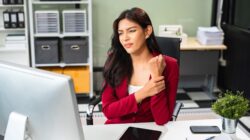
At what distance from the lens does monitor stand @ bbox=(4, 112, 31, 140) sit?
1260 millimetres

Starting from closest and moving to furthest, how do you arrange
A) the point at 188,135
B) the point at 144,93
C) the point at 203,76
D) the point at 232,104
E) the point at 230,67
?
the point at 232,104 → the point at 188,135 → the point at 144,93 → the point at 230,67 → the point at 203,76

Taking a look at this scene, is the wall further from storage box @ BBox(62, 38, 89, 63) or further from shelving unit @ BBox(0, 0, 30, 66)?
shelving unit @ BBox(0, 0, 30, 66)

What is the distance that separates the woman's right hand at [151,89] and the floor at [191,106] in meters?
1.60

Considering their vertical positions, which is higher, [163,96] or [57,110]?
[57,110]

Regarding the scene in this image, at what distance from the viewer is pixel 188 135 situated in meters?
1.76

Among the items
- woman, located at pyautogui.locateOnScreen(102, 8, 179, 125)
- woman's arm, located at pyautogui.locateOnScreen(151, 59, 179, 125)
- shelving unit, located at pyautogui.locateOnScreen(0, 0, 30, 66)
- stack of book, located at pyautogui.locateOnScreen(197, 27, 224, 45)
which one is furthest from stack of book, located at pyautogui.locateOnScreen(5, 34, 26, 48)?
woman's arm, located at pyautogui.locateOnScreen(151, 59, 179, 125)

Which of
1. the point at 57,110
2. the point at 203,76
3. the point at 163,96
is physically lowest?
the point at 203,76

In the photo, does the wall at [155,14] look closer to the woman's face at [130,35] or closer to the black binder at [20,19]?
the black binder at [20,19]

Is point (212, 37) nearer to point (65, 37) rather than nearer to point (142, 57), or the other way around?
point (65, 37)

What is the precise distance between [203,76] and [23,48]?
7.27 ft

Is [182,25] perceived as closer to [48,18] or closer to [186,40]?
[186,40]

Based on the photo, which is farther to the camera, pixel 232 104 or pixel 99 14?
pixel 99 14

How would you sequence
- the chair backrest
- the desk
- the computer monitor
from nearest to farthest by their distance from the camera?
the computer monitor, the chair backrest, the desk

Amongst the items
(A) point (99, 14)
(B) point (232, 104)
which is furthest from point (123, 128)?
(A) point (99, 14)
